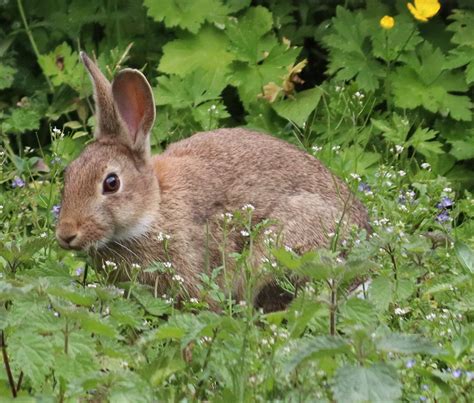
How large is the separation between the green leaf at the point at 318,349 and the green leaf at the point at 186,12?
12.4 ft

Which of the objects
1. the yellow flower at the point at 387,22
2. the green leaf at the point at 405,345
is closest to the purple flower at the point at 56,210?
the yellow flower at the point at 387,22

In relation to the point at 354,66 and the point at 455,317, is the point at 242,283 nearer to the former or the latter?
the point at 455,317

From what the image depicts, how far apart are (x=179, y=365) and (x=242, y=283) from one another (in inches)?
59.5

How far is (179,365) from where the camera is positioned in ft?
11.7

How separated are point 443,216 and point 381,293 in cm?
140

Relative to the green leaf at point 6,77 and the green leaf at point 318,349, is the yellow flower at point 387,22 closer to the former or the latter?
the green leaf at point 6,77

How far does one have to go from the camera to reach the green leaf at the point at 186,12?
684cm

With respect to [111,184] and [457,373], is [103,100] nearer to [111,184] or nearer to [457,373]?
[111,184]

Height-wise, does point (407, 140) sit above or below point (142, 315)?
below

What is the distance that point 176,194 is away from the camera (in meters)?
5.39

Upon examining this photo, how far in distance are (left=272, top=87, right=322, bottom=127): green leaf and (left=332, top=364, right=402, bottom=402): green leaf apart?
3.46 m

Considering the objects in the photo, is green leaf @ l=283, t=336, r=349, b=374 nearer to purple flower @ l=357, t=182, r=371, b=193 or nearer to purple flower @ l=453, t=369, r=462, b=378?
purple flower @ l=453, t=369, r=462, b=378

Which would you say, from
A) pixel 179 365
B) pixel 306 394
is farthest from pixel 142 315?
pixel 306 394

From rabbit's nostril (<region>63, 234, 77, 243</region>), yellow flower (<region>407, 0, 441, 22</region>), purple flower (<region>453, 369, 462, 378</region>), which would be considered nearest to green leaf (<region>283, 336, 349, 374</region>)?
purple flower (<region>453, 369, 462, 378</region>)
